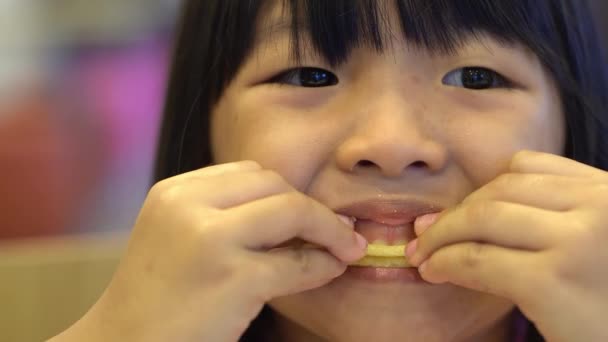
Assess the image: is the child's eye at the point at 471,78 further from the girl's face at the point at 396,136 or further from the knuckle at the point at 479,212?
the knuckle at the point at 479,212

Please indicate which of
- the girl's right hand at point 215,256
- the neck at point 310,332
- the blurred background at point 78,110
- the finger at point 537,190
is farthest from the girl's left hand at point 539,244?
the blurred background at point 78,110

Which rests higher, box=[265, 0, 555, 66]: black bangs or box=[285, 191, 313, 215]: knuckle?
box=[265, 0, 555, 66]: black bangs

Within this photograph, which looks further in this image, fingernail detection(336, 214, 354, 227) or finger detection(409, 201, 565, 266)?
fingernail detection(336, 214, 354, 227)

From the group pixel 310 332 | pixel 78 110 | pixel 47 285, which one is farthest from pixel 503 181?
pixel 78 110

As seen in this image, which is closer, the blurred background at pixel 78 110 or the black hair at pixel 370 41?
the black hair at pixel 370 41

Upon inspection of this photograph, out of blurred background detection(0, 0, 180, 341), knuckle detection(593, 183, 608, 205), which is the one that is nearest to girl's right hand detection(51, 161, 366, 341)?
knuckle detection(593, 183, 608, 205)

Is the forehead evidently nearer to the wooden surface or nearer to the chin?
the chin
